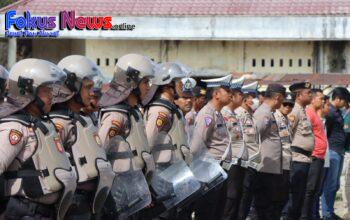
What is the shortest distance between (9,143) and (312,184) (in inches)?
286

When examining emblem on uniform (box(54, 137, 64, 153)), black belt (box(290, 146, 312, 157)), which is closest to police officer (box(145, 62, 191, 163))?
emblem on uniform (box(54, 137, 64, 153))

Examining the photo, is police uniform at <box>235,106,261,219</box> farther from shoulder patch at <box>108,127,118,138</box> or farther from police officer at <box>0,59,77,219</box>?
police officer at <box>0,59,77,219</box>

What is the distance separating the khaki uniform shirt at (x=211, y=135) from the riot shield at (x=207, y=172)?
20 cm

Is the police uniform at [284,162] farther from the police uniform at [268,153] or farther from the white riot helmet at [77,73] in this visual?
the white riot helmet at [77,73]

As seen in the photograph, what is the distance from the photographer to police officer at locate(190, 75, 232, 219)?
36.8 feet

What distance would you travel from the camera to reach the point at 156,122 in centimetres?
974

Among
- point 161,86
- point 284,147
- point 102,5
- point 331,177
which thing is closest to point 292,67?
point 102,5

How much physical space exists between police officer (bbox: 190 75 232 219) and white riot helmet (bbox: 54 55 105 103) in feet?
9.52

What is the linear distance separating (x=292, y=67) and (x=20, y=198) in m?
22.3

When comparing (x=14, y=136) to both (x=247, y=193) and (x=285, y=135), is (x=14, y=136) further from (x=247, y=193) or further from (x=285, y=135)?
(x=285, y=135)

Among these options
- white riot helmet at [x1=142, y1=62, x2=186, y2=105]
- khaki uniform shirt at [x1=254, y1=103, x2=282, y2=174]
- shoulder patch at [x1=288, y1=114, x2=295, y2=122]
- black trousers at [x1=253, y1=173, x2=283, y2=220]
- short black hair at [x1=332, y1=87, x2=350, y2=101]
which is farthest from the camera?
short black hair at [x1=332, y1=87, x2=350, y2=101]

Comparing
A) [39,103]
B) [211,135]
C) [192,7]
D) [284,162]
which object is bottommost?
[284,162]

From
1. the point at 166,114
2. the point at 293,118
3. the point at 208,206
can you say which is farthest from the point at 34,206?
the point at 293,118

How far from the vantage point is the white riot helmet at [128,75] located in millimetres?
9141
